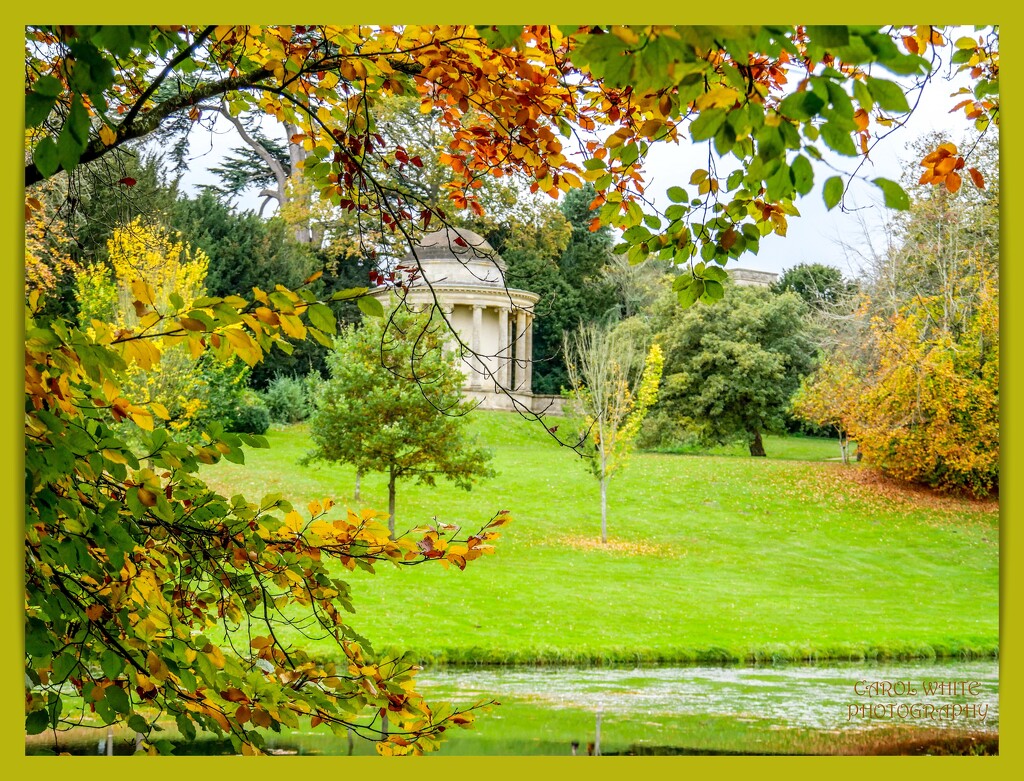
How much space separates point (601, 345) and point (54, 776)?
480cm

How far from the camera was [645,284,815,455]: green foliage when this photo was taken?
7938 millimetres

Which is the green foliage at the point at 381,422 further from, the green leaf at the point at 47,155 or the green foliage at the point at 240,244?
the green leaf at the point at 47,155

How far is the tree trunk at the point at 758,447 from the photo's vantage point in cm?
Answer: 812

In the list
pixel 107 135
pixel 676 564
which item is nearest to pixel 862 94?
pixel 107 135

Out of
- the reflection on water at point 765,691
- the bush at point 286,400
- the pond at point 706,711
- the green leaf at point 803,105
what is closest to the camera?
the green leaf at point 803,105

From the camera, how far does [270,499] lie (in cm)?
164

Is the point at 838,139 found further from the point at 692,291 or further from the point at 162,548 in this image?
the point at 162,548

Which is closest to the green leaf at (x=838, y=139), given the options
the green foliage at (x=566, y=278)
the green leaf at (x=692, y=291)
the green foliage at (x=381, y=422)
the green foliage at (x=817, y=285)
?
the green leaf at (x=692, y=291)

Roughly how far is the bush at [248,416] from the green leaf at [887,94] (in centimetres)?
483

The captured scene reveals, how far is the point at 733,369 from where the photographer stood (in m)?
8.35

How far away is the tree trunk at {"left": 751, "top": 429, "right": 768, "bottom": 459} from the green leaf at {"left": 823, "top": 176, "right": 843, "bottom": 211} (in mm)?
7337

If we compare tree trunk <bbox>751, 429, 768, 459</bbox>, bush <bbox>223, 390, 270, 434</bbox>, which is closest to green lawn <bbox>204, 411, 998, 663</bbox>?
tree trunk <bbox>751, 429, 768, 459</bbox>

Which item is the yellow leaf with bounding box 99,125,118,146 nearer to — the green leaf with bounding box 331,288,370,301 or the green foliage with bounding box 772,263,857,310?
the green leaf with bounding box 331,288,370,301

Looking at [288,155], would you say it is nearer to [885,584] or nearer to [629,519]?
[629,519]
